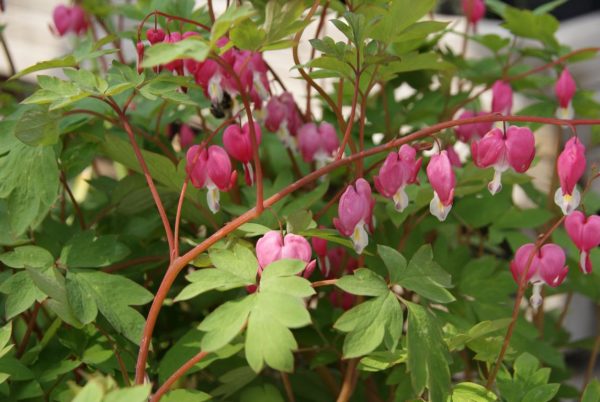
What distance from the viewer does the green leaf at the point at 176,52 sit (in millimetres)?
715

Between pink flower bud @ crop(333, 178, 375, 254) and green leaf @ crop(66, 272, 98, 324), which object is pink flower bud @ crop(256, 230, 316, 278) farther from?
green leaf @ crop(66, 272, 98, 324)

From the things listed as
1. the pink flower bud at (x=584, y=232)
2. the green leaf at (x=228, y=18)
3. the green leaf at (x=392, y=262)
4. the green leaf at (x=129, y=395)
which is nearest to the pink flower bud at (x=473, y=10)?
the pink flower bud at (x=584, y=232)

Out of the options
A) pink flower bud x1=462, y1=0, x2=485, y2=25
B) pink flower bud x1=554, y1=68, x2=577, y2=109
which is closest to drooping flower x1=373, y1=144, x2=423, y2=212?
pink flower bud x1=554, y1=68, x2=577, y2=109

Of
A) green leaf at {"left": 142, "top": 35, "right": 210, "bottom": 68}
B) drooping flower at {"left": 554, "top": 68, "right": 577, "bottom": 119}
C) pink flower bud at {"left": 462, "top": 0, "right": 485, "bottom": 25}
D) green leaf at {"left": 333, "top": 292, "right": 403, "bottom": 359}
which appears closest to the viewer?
green leaf at {"left": 142, "top": 35, "right": 210, "bottom": 68}

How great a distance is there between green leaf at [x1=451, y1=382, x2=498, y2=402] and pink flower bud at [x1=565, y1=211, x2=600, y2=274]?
0.57 ft

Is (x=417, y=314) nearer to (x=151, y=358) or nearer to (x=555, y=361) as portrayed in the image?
(x=151, y=358)

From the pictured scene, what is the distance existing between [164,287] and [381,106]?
28.6 inches

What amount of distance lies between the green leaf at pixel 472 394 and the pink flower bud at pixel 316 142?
40 cm

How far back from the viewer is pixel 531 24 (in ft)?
4.67

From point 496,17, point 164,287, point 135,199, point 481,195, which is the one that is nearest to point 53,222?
point 135,199

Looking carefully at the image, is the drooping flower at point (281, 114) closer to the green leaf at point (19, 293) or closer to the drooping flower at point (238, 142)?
the drooping flower at point (238, 142)

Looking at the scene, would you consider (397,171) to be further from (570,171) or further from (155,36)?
(155,36)

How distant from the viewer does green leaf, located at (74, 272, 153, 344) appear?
957 mm

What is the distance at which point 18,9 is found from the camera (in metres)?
3.46
